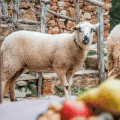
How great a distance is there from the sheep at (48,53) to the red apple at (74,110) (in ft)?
6.00

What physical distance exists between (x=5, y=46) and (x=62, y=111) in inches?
85.7

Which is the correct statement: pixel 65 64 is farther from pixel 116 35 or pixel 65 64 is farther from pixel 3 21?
pixel 3 21

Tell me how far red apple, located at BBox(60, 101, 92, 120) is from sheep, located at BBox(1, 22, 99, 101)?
1829mm

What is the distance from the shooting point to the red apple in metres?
0.46

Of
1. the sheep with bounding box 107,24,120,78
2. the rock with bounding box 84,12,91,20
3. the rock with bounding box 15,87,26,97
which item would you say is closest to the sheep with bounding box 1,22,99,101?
the sheep with bounding box 107,24,120,78

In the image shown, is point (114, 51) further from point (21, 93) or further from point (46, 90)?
point (21, 93)

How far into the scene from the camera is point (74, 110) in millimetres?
462

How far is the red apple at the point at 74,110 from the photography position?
1.51 feet

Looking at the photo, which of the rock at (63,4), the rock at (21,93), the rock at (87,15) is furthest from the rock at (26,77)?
the rock at (87,15)

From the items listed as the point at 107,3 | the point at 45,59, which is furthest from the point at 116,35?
the point at 107,3

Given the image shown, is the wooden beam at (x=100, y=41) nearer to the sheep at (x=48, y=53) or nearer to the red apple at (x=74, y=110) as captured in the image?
the sheep at (x=48, y=53)

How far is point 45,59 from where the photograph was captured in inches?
95.2

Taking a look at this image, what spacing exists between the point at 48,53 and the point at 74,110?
1.96 metres

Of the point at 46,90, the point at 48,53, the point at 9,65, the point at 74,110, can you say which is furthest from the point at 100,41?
the point at 74,110
